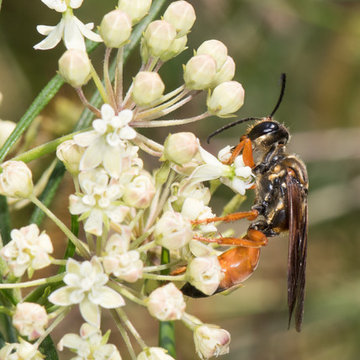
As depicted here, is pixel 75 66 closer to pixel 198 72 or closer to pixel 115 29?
pixel 115 29

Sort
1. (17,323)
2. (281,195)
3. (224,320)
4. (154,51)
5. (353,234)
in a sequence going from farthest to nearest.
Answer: (353,234)
(224,320)
(281,195)
(154,51)
(17,323)

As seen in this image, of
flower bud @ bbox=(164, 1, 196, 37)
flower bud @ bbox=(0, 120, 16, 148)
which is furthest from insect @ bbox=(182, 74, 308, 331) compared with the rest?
flower bud @ bbox=(0, 120, 16, 148)

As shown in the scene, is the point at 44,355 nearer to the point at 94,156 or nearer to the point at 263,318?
the point at 94,156

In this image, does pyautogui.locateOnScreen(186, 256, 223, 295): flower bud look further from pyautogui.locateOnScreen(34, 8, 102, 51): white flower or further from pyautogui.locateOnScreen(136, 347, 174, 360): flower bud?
pyautogui.locateOnScreen(34, 8, 102, 51): white flower

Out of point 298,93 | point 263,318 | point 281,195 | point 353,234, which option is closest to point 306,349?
point 263,318

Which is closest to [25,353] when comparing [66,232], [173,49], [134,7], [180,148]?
[66,232]

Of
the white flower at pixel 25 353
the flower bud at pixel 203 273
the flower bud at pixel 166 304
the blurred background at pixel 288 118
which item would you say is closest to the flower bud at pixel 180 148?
the flower bud at pixel 203 273
